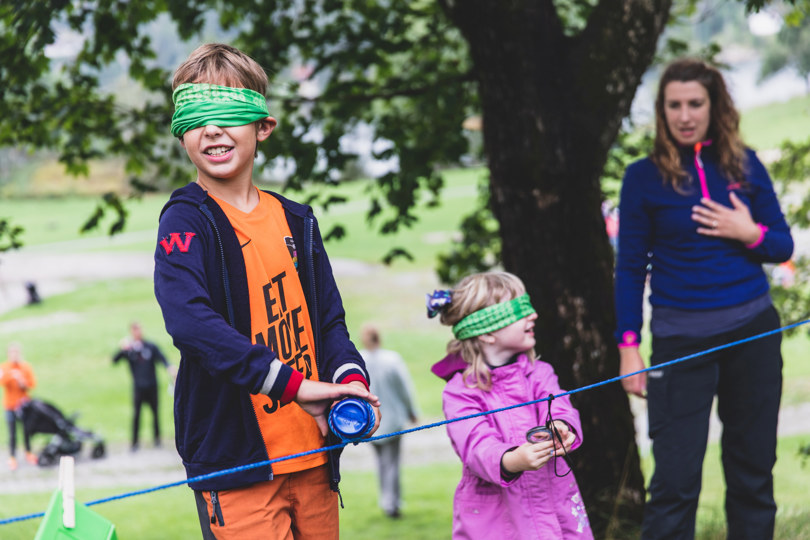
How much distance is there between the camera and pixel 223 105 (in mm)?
2211

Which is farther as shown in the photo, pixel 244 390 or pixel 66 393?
pixel 66 393

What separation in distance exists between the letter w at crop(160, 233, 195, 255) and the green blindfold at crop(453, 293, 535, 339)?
1.04m

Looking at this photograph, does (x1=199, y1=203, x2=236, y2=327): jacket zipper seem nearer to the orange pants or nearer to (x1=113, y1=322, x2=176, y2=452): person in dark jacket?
the orange pants

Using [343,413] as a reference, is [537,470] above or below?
below

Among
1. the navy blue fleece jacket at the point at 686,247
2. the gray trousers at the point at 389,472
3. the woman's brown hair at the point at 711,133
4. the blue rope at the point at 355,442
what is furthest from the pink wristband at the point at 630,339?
the gray trousers at the point at 389,472

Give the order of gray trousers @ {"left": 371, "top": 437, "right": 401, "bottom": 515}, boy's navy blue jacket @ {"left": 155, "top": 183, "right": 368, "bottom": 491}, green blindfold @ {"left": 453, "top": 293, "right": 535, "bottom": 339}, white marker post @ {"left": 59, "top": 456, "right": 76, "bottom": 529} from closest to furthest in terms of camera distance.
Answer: white marker post @ {"left": 59, "top": 456, "right": 76, "bottom": 529}, boy's navy blue jacket @ {"left": 155, "top": 183, "right": 368, "bottom": 491}, green blindfold @ {"left": 453, "top": 293, "right": 535, "bottom": 339}, gray trousers @ {"left": 371, "top": 437, "right": 401, "bottom": 515}

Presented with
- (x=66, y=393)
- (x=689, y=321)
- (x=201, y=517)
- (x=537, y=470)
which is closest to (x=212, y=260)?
(x=201, y=517)

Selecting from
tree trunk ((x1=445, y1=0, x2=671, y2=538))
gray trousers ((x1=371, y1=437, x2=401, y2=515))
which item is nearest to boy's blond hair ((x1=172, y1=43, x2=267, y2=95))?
tree trunk ((x1=445, y1=0, x2=671, y2=538))

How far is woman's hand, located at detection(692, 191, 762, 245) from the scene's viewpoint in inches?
126

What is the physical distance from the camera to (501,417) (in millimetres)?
2781

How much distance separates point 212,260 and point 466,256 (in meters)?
4.97

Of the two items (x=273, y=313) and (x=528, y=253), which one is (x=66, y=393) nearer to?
(x=528, y=253)

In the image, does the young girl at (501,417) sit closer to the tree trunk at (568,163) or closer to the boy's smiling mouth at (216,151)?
the boy's smiling mouth at (216,151)

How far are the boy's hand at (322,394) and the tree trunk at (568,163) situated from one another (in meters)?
2.31
